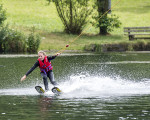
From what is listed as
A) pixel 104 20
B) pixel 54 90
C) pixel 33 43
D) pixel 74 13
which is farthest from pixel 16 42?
pixel 54 90

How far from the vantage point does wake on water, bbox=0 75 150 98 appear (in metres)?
14.2

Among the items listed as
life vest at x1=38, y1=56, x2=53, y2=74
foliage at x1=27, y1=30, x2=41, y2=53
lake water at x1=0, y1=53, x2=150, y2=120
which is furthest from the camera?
foliage at x1=27, y1=30, x2=41, y2=53

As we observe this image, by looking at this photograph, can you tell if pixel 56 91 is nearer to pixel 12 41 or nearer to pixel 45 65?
pixel 45 65

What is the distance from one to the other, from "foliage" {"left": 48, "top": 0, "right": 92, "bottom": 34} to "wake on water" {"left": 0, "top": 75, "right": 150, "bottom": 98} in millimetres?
20614

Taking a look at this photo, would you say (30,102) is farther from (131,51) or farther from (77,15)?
(77,15)

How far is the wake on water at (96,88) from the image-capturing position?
14.2 m

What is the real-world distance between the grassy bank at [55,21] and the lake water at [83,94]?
11754 millimetres

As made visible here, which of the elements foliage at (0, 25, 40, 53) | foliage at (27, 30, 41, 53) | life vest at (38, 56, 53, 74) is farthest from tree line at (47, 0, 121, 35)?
life vest at (38, 56, 53, 74)

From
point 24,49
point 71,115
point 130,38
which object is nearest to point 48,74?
point 71,115

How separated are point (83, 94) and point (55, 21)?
3199 centimetres

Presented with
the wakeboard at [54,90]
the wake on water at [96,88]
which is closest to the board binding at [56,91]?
the wakeboard at [54,90]

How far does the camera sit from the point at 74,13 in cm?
3953

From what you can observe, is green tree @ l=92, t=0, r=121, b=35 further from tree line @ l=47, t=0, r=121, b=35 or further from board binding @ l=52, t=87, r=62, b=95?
board binding @ l=52, t=87, r=62, b=95

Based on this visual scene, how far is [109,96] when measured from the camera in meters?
13.5
